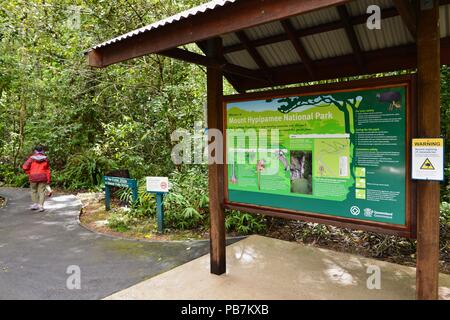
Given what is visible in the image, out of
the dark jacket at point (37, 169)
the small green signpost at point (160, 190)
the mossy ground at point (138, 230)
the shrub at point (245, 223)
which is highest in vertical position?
the dark jacket at point (37, 169)

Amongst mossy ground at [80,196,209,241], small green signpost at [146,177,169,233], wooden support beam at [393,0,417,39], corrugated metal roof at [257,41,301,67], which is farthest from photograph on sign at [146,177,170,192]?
wooden support beam at [393,0,417,39]

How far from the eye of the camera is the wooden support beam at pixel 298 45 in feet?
12.9

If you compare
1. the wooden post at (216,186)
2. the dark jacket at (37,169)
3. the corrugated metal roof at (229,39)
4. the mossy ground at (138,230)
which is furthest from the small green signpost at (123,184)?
the corrugated metal roof at (229,39)

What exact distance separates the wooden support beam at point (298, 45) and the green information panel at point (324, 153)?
2.24 feet

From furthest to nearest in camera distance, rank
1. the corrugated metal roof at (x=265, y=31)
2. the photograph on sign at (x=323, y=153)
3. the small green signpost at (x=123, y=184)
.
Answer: the small green signpost at (x=123, y=184) → the corrugated metal roof at (x=265, y=31) → the photograph on sign at (x=323, y=153)

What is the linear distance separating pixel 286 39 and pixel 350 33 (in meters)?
0.82

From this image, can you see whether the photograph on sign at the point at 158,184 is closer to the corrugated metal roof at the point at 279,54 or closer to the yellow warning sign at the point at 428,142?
the corrugated metal roof at the point at 279,54

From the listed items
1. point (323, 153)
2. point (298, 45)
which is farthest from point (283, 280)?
point (298, 45)

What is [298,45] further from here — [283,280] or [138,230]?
[138,230]

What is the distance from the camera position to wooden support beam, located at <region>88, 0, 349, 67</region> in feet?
8.25

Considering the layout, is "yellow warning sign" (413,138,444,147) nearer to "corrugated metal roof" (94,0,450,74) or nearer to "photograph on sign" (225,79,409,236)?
"photograph on sign" (225,79,409,236)

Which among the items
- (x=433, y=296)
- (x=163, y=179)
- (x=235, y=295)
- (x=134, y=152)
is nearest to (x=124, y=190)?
(x=134, y=152)

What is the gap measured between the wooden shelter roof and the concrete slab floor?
256 cm

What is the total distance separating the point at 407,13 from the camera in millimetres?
2691
